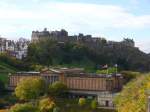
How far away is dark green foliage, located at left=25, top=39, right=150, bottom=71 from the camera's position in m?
94.6

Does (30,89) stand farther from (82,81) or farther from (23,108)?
(82,81)

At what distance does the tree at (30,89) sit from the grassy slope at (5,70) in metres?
12.3

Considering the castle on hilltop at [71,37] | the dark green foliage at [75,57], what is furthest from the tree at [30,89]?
the castle on hilltop at [71,37]

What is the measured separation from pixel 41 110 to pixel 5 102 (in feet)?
25.4

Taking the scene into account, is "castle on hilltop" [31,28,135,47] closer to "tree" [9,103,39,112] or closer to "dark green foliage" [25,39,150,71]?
"dark green foliage" [25,39,150,71]

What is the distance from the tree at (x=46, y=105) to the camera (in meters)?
52.0

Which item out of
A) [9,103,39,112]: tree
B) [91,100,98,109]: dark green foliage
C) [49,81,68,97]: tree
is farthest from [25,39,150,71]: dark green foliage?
[9,103,39,112]: tree

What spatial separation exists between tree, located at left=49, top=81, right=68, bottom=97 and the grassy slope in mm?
11538

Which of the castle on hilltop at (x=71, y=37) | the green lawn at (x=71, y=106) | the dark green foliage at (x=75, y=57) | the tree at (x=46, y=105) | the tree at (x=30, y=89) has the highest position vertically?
the castle on hilltop at (x=71, y=37)

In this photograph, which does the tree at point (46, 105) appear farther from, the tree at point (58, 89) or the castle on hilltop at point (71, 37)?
the castle on hilltop at point (71, 37)

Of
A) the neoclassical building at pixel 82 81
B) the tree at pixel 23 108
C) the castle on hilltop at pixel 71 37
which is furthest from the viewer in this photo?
the castle on hilltop at pixel 71 37

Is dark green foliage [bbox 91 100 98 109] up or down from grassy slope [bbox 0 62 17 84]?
down

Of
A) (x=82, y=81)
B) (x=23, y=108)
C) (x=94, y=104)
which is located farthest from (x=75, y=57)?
(x=23, y=108)

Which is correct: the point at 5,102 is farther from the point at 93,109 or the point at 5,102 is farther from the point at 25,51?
the point at 25,51
